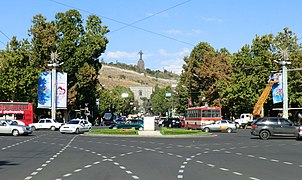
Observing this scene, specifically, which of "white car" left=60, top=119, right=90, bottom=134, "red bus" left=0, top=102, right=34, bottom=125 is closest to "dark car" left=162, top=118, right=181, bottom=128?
"red bus" left=0, top=102, right=34, bottom=125

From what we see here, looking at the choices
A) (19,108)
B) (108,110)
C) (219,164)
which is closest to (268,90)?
(19,108)

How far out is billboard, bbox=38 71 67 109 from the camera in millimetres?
66812

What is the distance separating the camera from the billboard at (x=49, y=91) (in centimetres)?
6681

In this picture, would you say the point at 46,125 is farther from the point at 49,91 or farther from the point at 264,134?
the point at 264,134

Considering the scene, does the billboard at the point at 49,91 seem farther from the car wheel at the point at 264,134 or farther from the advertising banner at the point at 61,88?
the car wheel at the point at 264,134

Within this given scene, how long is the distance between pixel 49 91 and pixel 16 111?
20.8 feet

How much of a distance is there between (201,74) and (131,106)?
344ft

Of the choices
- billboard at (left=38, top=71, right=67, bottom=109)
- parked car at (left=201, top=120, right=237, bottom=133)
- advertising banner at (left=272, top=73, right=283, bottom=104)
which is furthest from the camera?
billboard at (left=38, top=71, right=67, bottom=109)

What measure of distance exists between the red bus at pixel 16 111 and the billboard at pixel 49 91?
3.64 metres

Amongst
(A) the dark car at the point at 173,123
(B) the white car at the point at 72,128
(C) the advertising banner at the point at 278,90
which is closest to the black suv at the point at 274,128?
(B) the white car at the point at 72,128

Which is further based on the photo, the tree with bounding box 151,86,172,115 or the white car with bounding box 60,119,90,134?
the tree with bounding box 151,86,172,115

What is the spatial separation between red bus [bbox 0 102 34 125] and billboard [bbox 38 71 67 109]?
11.9 feet

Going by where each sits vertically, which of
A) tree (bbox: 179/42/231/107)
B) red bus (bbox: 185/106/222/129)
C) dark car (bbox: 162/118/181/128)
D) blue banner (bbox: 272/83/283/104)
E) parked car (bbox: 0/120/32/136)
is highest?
tree (bbox: 179/42/231/107)

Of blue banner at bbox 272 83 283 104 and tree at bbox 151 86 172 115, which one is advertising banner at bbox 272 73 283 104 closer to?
blue banner at bbox 272 83 283 104
